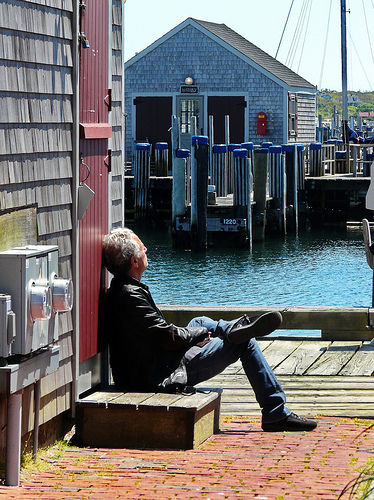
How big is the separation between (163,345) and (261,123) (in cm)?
2634

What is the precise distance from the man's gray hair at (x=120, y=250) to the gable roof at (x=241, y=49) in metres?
26.3

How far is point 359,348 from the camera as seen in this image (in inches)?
275

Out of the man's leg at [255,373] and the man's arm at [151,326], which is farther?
the man's leg at [255,373]

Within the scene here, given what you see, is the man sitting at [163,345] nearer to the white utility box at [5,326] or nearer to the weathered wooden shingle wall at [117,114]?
the weathered wooden shingle wall at [117,114]

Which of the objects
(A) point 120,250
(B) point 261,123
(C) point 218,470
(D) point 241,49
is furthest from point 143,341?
(D) point 241,49

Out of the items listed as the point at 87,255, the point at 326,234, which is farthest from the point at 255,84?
the point at 87,255

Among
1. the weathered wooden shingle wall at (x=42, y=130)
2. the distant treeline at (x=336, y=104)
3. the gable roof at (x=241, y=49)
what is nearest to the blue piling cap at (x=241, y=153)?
the gable roof at (x=241, y=49)

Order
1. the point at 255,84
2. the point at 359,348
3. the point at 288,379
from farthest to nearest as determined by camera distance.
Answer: the point at 255,84 → the point at 359,348 → the point at 288,379

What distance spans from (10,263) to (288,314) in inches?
142

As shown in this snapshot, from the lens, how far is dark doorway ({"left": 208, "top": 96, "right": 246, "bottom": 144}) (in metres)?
30.5

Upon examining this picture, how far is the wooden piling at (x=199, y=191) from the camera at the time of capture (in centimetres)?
1864

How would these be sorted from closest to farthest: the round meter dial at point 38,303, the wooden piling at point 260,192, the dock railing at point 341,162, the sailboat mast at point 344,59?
the round meter dial at point 38,303 < the wooden piling at point 260,192 < the dock railing at point 341,162 < the sailboat mast at point 344,59

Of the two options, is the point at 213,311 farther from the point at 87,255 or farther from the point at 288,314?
the point at 87,255

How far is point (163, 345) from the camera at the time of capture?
471 cm
